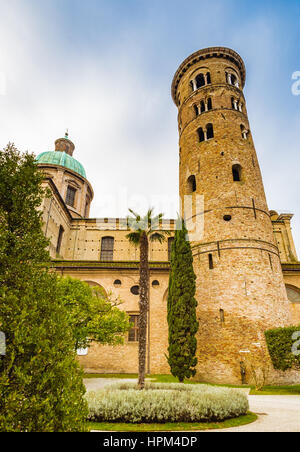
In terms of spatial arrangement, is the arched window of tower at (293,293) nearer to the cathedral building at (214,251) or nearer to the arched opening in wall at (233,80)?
the cathedral building at (214,251)

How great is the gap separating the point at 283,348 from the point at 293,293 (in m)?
8.61

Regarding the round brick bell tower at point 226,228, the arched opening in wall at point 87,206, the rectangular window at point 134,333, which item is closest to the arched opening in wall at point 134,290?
the rectangular window at point 134,333

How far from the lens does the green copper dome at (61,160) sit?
3147 centimetres

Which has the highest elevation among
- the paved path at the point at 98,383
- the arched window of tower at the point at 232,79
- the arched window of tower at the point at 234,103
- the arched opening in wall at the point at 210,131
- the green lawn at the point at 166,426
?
the arched window of tower at the point at 232,79

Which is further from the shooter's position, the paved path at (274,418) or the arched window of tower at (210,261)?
the arched window of tower at (210,261)

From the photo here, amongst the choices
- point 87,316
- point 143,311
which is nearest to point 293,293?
point 143,311

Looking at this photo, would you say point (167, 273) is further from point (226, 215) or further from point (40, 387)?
point (40, 387)

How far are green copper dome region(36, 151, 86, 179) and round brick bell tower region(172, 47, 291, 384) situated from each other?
1497 centimetres

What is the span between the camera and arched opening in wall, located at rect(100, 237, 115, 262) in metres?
26.4

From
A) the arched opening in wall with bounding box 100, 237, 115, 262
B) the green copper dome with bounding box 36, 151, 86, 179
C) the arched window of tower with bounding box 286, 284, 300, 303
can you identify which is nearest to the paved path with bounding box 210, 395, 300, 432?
the arched window of tower with bounding box 286, 284, 300, 303

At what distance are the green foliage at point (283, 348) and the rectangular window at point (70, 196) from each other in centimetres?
2400

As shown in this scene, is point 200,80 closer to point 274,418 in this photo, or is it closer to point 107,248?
point 107,248

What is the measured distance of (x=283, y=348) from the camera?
13.0m

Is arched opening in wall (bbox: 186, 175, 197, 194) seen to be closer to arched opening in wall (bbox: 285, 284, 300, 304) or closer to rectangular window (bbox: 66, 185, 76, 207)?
arched opening in wall (bbox: 285, 284, 300, 304)
